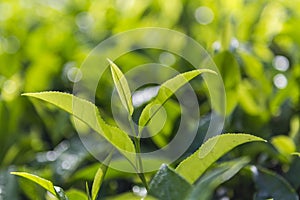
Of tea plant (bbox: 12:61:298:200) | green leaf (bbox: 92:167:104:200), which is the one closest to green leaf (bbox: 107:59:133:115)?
tea plant (bbox: 12:61:298:200)

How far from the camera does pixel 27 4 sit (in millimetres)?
2436

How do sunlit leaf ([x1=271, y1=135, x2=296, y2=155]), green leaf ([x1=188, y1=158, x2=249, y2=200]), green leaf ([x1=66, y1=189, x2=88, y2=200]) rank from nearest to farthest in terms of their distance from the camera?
green leaf ([x1=188, y1=158, x2=249, y2=200]) < green leaf ([x1=66, y1=189, x2=88, y2=200]) < sunlit leaf ([x1=271, y1=135, x2=296, y2=155])

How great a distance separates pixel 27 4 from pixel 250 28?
3.51ft

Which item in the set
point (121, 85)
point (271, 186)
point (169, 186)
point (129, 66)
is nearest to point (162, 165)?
point (169, 186)

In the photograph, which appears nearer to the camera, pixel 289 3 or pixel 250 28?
pixel 250 28

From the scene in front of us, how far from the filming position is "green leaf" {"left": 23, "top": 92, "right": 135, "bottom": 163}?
36.9 inches

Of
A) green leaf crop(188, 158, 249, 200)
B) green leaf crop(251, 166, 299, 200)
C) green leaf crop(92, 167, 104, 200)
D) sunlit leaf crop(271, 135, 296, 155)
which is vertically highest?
green leaf crop(92, 167, 104, 200)

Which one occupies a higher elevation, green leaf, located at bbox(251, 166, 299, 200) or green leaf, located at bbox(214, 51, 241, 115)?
green leaf, located at bbox(214, 51, 241, 115)

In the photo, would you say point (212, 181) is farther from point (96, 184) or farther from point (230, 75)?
point (230, 75)

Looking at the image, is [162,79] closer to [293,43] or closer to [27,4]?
[293,43]

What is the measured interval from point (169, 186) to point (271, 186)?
0.87ft

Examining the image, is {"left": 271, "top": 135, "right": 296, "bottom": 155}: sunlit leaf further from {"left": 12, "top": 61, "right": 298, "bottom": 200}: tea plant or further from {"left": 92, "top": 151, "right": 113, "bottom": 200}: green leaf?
{"left": 92, "top": 151, "right": 113, "bottom": 200}: green leaf

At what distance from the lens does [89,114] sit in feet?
3.12

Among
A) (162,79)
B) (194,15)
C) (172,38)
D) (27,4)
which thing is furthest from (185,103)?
(27,4)
